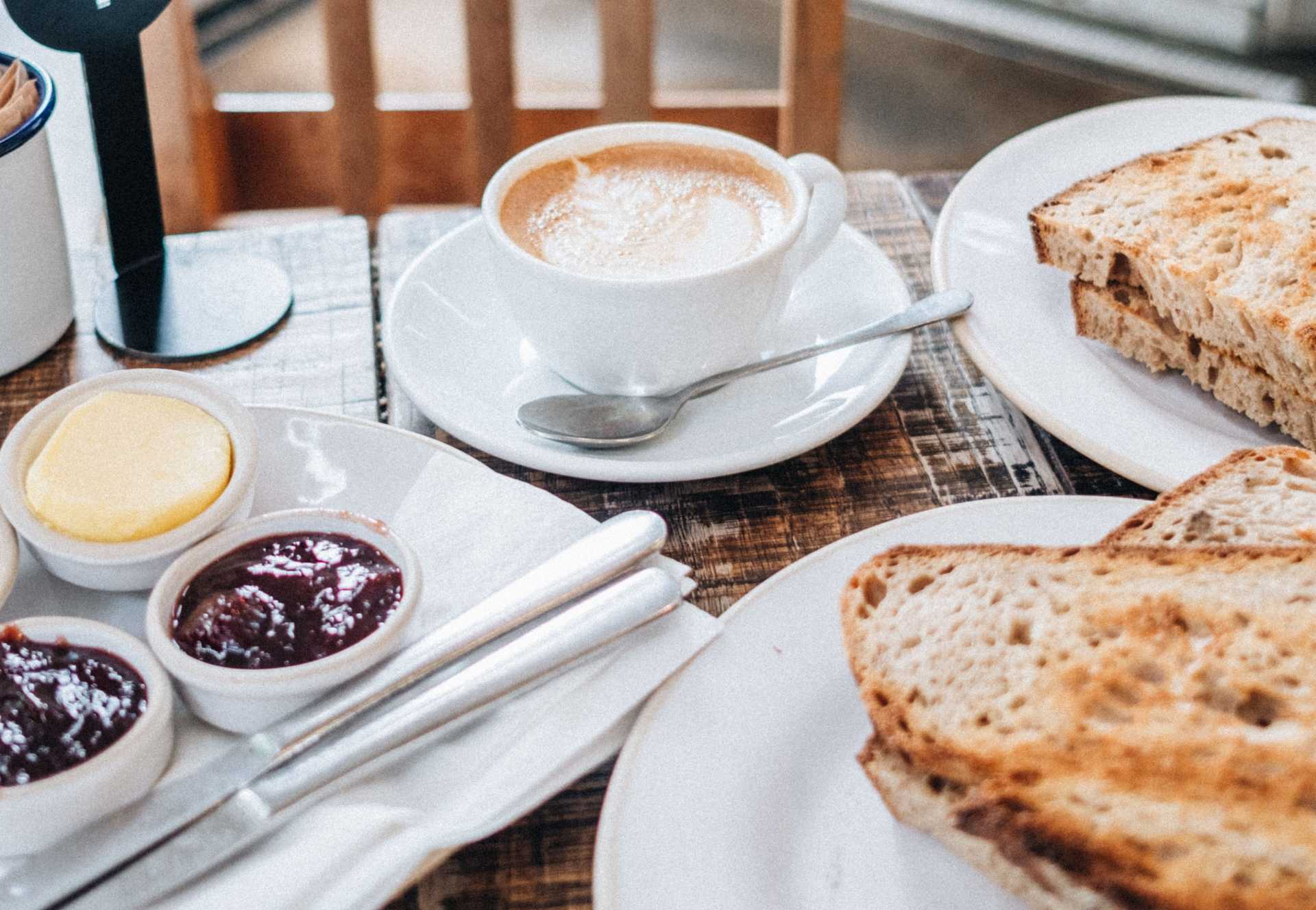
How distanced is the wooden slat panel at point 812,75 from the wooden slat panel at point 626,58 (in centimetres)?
35

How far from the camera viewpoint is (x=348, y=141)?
3.01 meters

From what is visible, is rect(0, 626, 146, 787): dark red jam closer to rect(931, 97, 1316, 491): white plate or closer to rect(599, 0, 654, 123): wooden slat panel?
rect(931, 97, 1316, 491): white plate

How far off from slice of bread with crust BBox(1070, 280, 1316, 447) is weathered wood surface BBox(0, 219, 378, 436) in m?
0.97

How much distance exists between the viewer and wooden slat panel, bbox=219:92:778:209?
3.44 metres

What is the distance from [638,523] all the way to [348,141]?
2.13 meters

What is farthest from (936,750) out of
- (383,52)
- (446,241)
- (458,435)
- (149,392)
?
(383,52)

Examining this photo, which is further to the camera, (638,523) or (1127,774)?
(638,523)

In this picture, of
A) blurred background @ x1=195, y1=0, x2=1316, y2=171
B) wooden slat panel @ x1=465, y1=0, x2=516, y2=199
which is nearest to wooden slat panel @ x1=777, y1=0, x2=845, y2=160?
wooden slat panel @ x1=465, y1=0, x2=516, y2=199

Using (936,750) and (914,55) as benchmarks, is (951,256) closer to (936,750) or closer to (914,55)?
(936,750)

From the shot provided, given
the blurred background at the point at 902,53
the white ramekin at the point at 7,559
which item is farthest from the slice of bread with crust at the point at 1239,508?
the blurred background at the point at 902,53

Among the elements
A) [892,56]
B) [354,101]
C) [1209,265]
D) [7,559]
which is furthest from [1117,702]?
[892,56]

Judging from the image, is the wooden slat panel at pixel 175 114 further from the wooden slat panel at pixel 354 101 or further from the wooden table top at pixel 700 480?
the wooden table top at pixel 700 480

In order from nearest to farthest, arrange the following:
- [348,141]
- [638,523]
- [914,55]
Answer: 1. [638,523]
2. [348,141]
3. [914,55]

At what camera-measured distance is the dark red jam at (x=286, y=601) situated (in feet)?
3.53
